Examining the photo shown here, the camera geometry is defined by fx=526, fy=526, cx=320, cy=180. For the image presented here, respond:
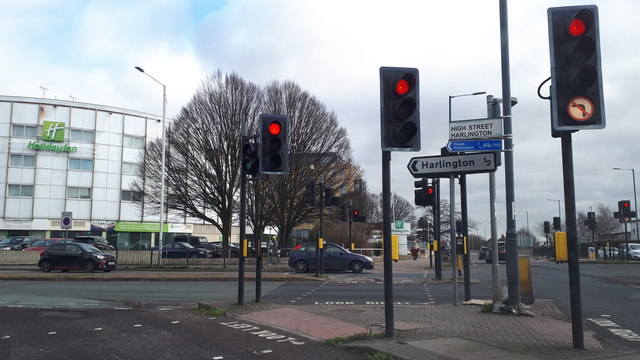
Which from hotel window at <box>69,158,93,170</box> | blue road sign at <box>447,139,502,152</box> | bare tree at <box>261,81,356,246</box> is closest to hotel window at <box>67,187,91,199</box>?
hotel window at <box>69,158,93,170</box>

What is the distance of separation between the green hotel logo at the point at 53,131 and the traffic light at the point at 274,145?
56454 mm

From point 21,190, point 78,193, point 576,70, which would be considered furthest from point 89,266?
point 21,190

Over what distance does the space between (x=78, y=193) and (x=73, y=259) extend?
132 feet

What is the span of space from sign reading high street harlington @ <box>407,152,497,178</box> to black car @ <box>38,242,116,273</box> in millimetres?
18915

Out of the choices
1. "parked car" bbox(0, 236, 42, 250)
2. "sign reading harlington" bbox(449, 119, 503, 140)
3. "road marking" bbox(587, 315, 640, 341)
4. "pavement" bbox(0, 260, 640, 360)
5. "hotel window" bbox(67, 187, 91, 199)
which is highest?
"hotel window" bbox(67, 187, 91, 199)

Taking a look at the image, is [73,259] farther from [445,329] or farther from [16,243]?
[16,243]

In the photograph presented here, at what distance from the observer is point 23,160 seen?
5938 centimetres

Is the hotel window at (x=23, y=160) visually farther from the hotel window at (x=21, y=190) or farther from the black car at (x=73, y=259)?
the black car at (x=73, y=259)

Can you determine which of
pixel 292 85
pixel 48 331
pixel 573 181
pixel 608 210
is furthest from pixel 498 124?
pixel 608 210

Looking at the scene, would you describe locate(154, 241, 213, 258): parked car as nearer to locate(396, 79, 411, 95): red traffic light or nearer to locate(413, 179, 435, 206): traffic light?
locate(413, 179, 435, 206): traffic light

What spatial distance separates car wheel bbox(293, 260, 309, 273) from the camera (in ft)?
83.9

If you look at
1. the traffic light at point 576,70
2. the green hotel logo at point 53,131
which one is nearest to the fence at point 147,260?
the traffic light at point 576,70

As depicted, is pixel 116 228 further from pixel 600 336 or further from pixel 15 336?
pixel 600 336

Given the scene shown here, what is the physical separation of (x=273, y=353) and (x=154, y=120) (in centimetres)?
6317
